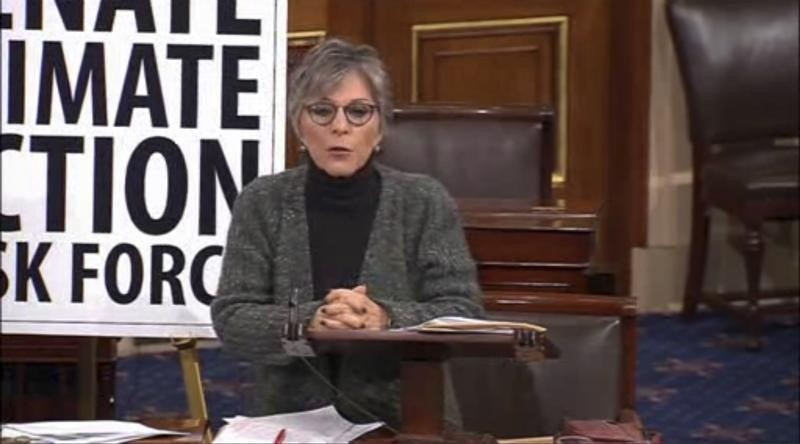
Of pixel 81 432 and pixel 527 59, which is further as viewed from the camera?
pixel 527 59

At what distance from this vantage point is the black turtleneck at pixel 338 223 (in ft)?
9.18

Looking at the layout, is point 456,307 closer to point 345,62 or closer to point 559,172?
point 345,62

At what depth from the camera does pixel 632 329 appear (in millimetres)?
3057

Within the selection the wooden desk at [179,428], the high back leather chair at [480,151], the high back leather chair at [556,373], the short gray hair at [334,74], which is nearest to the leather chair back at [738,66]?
the high back leather chair at [480,151]

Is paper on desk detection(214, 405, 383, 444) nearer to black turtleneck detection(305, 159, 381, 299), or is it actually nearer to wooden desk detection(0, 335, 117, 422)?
black turtleneck detection(305, 159, 381, 299)

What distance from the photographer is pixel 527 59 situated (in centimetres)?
539

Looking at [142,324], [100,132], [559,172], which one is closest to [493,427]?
[142,324]

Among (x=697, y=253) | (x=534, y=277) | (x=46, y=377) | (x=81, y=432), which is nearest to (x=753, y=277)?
(x=697, y=253)

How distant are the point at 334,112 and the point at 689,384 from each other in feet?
9.11

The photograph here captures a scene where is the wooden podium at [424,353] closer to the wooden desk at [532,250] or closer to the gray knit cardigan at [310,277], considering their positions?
the gray knit cardigan at [310,277]

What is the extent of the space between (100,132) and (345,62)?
1.63 feet

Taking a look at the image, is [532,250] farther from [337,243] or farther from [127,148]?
[127,148]

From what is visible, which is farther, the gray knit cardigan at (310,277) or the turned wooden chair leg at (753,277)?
the turned wooden chair leg at (753,277)

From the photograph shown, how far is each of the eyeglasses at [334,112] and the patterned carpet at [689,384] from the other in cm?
197
